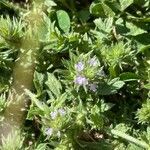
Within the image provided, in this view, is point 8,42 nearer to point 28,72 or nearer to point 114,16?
point 28,72

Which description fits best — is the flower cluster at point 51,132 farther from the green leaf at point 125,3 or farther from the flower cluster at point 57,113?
the green leaf at point 125,3

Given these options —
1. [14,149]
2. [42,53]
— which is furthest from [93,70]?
[14,149]

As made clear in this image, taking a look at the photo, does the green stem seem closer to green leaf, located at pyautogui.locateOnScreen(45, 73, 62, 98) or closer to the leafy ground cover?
the leafy ground cover

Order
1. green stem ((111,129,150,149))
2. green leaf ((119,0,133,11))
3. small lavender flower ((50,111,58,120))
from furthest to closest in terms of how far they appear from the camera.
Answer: green leaf ((119,0,133,11)) → green stem ((111,129,150,149)) → small lavender flower ((50,111,58,120))

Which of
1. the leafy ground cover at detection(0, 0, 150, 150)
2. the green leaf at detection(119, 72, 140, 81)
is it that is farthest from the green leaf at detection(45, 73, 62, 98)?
the green leaf at detection(119, 72, 140, 81)

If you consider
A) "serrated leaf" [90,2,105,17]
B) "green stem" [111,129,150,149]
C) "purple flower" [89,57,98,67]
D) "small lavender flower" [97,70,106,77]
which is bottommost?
"green stem" [111,129,150,149]

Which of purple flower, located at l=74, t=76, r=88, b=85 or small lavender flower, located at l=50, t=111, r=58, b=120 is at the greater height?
purple flower, located at l=74, t=76, r=88, b=85

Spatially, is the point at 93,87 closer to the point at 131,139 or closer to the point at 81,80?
the point at 81,80
